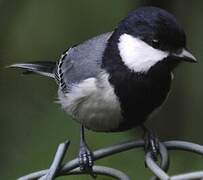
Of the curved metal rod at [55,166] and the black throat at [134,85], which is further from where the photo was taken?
the black throat at [134,85]

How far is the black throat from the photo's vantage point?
1823mm

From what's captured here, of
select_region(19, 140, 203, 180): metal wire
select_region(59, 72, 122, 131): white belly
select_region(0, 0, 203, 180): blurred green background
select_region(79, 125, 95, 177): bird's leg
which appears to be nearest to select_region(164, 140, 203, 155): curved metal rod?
select_region(19, 140, 203, 180): metal wire

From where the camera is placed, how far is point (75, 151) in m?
2.83

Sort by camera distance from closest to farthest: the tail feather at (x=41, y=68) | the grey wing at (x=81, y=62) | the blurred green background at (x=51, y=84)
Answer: the grey wing at (x=81, y=62), the tail feather at (x=41, y=68), the blurred green background at (x=51, y=84)

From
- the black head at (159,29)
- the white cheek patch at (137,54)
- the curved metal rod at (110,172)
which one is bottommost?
the curved metal rod at (110,172)

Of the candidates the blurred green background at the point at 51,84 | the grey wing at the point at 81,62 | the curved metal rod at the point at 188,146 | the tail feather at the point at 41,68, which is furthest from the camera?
the blurred green background at the point at 51,84

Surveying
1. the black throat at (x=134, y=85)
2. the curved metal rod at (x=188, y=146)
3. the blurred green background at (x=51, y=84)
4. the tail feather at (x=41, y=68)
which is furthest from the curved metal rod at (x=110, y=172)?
the blurred green background at (x=51, y=84)

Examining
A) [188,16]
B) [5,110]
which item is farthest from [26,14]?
[188,16]

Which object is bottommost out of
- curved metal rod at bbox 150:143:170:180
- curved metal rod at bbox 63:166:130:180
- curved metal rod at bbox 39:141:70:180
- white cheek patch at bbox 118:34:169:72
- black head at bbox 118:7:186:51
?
curved metal rod at bbox 63:166:130:180

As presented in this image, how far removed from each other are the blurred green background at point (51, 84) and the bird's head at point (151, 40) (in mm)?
1011

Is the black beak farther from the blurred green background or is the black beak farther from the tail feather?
the blurred green background

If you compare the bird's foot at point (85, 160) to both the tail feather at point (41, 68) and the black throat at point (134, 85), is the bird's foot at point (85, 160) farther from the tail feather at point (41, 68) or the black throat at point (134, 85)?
the tail feather at point (41, 68)

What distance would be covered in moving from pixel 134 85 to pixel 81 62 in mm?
254

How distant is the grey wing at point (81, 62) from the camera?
1943mm
